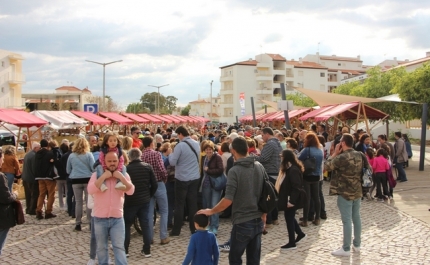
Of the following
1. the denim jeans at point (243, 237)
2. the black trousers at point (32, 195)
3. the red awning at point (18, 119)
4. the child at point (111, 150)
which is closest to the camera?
the denim jeans at point (243, 237)

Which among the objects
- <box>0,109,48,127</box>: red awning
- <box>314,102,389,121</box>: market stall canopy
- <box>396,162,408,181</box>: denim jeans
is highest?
<box>314,102,389,121</box>: market stall canopy

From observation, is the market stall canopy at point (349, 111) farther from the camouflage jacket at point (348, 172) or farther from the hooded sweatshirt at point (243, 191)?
the hooded sweatshirt at point (243, 191)

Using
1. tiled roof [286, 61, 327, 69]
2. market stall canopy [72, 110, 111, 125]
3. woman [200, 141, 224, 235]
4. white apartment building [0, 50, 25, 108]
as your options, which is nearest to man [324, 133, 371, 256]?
woman [200, 141, 224, 235]

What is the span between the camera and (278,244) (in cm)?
678

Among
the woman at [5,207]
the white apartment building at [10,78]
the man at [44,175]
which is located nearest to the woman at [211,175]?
the woman at [5,207]

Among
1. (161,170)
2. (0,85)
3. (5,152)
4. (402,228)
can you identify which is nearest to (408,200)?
(402,228)

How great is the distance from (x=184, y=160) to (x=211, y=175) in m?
0.53

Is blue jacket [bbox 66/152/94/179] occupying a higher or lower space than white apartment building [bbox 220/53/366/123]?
lower

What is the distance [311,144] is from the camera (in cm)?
761

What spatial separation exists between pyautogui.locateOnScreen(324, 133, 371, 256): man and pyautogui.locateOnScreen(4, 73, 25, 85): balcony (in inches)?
2285

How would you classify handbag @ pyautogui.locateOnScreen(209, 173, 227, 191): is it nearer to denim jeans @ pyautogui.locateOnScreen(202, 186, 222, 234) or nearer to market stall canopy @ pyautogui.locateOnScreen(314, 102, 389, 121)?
denim jeans @ pyautogui.locateOnScreen(202, 186, 222, 234)

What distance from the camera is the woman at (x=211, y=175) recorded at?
7.14 m

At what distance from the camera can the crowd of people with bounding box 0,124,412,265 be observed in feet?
13.7

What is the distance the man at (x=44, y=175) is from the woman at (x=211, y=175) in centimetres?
339
